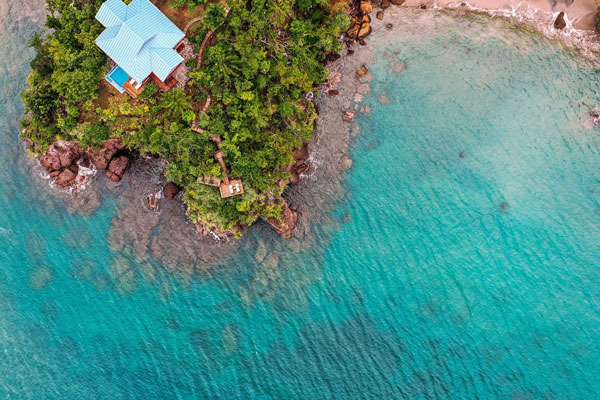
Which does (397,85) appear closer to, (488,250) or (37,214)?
(488,250)

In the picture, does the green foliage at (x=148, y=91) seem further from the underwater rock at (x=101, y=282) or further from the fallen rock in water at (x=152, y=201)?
the underwater rock at (x=101, y=282)

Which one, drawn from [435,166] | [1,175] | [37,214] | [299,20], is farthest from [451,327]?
[1,175]

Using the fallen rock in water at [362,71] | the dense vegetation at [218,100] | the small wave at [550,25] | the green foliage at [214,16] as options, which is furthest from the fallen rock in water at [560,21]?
the green foliage at [214,16]

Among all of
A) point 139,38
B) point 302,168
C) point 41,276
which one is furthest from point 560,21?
point 41,276

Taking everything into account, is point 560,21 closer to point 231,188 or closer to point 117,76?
point 231,188

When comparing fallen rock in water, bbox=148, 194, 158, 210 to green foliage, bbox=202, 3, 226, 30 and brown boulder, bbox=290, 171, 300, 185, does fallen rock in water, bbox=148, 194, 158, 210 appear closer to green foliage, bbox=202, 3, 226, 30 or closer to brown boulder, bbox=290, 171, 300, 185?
brown boulder, bbox=290, 171, 300, 185

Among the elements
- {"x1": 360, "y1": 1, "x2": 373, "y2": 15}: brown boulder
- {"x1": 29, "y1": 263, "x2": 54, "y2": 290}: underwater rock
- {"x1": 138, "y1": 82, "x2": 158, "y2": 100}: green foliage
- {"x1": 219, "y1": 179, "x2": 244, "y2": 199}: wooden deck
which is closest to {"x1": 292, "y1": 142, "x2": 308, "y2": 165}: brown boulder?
{"x1": 219, "y1": 179, "x2": 244, "y2": 199}: wooden deck
